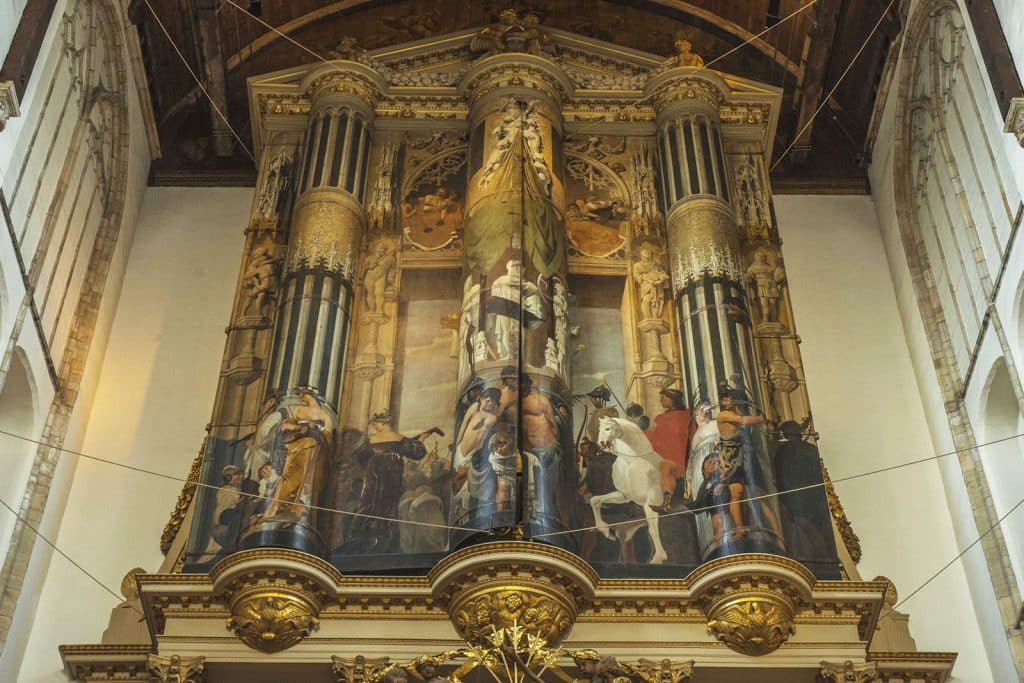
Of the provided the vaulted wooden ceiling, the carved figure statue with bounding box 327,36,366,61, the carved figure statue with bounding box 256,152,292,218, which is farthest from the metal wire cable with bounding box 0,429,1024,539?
the carved figure statue with bounding box 327,36,366,61

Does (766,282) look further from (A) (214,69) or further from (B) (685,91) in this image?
(A) (214,69)

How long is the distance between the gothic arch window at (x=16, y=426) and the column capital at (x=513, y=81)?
18.9ft

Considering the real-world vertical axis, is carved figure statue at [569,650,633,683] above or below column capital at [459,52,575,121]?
below

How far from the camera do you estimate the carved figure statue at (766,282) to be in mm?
15538

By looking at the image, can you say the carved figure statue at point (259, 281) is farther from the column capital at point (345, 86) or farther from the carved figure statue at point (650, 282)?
the carved figure statue at point (650, 282)

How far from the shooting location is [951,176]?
1639cm

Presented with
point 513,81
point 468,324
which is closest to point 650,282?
point 468,324

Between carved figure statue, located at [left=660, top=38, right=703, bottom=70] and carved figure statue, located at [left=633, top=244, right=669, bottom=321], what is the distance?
2913mm

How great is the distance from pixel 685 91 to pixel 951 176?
3.20 metres

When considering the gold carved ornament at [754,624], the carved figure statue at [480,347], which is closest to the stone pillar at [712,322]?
the gold carved ornament at [754,624]

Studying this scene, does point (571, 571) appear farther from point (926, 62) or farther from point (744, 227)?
point (926, 62)

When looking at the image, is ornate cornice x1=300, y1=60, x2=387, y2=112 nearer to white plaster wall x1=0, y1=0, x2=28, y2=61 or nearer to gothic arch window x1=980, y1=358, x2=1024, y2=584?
white plaster wall x1=0, y1=0, x2=28, y2=61

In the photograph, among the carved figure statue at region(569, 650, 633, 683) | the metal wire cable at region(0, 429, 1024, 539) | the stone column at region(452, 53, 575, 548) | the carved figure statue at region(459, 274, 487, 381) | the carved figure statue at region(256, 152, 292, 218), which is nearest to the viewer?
the carved figure statue at region(569, 650, 633, 683)

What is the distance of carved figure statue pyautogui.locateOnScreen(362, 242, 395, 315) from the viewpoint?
15539 millimetres
